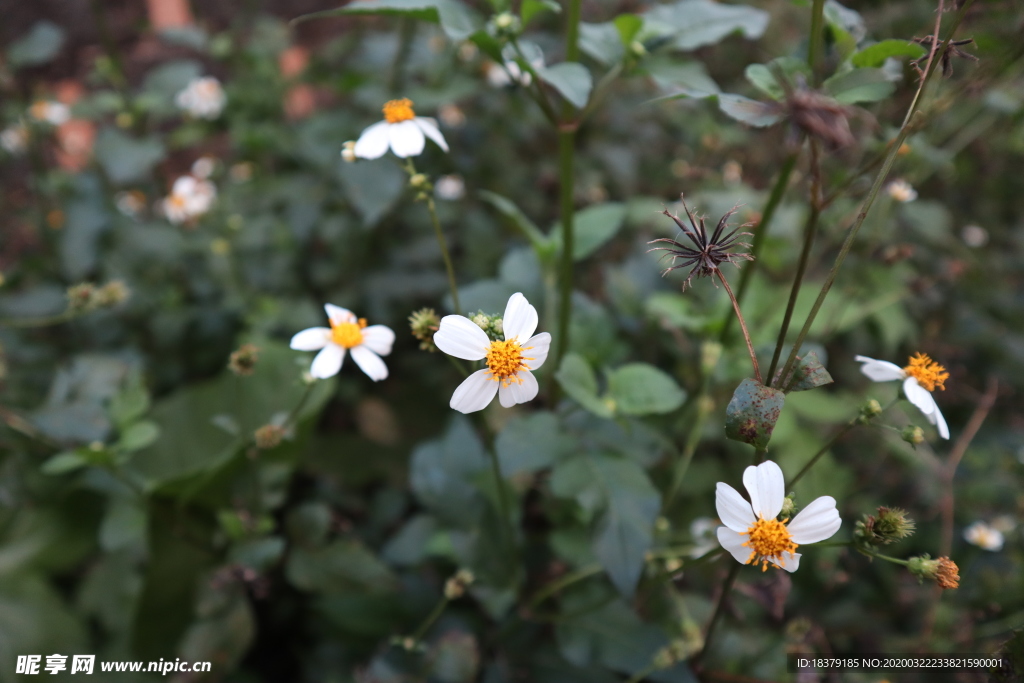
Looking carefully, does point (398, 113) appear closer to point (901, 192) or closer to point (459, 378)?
point (459, 378)

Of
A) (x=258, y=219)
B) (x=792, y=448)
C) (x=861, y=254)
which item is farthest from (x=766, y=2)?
(x=258, y=219)

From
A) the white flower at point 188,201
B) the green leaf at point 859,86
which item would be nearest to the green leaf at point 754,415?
the green leaf at point 859,86

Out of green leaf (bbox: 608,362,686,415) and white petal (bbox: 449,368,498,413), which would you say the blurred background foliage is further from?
white petal (bbox: 449,368,498,413)

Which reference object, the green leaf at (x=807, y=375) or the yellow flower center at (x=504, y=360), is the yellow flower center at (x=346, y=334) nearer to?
the yellow flower center at (x=504, y=360)

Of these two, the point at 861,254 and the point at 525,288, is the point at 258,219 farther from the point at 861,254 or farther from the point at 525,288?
the point at 861,254

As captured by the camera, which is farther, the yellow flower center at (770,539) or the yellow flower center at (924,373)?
the yellow flower center at (924,373)

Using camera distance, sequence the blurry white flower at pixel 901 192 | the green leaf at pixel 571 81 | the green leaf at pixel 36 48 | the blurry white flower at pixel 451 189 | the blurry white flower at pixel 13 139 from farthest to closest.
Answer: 1. the blurry white flower at pixel 451 189
2. the blurry white flower at pixel 13 139
3. the green leaf at pixel 36 48
4. the blurry white flower at pixel 901 192
5. the green leaf at pixel 571 81
